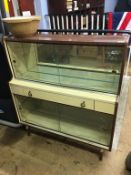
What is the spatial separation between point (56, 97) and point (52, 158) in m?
0.54

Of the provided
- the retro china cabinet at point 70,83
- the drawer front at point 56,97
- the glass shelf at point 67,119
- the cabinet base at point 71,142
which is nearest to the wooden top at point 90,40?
the retro china cabinet at point 70,83

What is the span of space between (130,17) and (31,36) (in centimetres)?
151

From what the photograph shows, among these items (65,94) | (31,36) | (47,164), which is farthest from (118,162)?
(31,36)

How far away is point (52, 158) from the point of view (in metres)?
1.41

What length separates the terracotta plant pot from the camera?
104 centimetres

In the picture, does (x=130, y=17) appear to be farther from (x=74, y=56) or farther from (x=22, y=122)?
(x=22, y=122)

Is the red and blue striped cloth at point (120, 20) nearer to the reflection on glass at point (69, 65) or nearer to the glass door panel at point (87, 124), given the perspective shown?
the reflection on glass at point (69, 65)

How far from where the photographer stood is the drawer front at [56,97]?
1.14 metres

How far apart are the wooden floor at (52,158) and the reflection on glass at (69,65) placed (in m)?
0.61

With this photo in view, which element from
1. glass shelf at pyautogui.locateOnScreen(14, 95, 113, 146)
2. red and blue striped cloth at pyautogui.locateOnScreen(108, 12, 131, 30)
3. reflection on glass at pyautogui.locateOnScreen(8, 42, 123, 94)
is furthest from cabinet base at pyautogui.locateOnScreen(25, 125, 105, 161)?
red and blue striped cloth at pyautogui.locateOnScreen(108, 12, 131, 30)

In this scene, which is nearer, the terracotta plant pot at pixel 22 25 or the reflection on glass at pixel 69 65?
the terracotta plant pot at pixel 22 25

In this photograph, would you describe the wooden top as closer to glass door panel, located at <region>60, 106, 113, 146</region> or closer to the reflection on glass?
the reflection on glass

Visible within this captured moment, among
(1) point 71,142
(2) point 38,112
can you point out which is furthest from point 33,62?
(1) point 71,142

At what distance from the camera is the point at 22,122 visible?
61.0 inches
